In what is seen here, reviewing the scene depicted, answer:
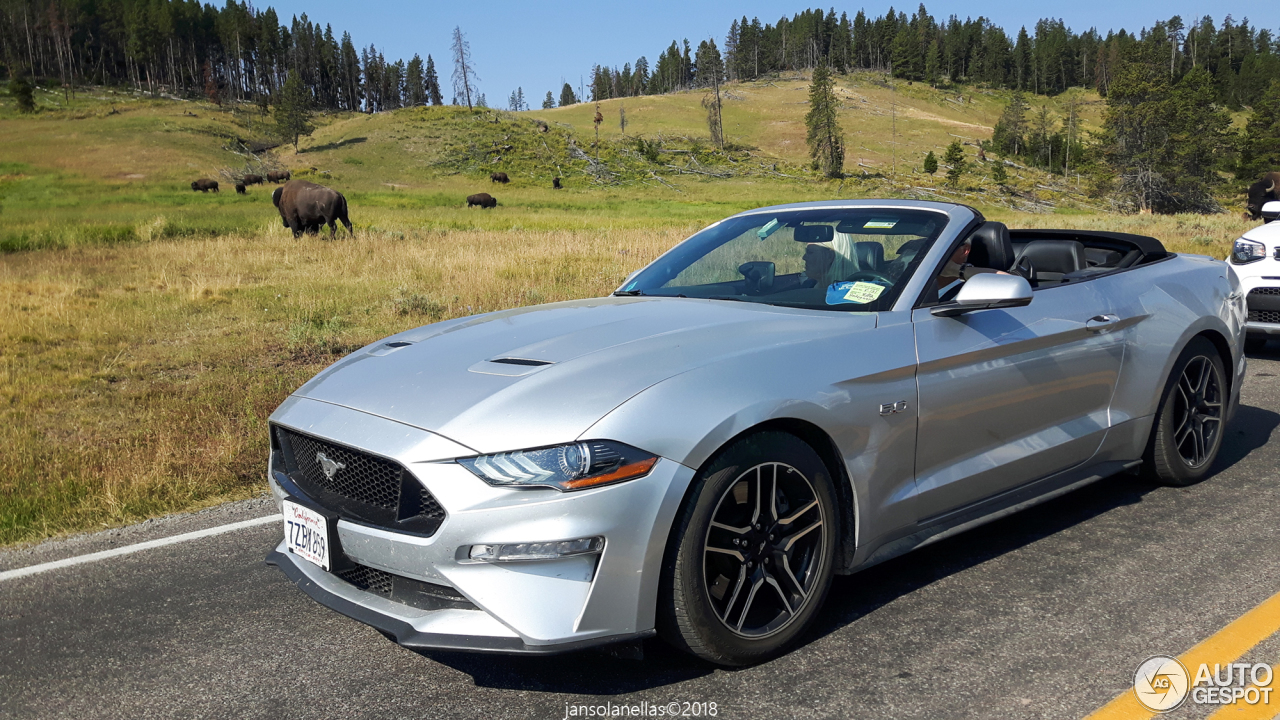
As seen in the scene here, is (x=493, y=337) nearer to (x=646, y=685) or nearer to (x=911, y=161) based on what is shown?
(x=646, y=685)

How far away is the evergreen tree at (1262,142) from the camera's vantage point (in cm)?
7912

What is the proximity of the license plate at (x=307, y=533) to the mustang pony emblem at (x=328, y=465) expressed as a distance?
0.13 m

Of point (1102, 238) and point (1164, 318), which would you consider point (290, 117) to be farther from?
point (1164, 318)

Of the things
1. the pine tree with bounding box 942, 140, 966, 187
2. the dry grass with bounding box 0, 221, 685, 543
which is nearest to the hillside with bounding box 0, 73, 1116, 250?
the pine tree with bounding box 942, 140, 966, 187

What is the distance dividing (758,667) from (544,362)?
4.11 ft

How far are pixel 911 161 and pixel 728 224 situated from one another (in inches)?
4270

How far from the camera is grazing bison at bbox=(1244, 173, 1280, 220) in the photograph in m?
29.0

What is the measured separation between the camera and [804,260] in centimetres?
425

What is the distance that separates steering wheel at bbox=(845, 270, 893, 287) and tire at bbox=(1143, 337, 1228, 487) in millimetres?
1981

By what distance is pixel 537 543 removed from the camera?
2.56 metres

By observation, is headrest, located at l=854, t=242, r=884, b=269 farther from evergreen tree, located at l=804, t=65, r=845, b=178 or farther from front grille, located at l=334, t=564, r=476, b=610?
evergreen tree, located at l=804, t=65, r=845, b=178

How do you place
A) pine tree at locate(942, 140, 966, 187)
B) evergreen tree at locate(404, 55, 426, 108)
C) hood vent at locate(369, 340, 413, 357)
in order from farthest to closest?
evergreen tree at locate(404, 55, 426, 108) < pine tree at locate(942, 140, 966, 187) < hood vent at locate(369, 340, 413, 357)

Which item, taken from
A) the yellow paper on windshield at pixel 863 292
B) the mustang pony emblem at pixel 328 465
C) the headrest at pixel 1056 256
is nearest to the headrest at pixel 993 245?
the yellow paper on windshield at pixel 863 292

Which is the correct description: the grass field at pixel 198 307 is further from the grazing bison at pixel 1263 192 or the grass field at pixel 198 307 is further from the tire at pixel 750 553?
the tire at pixel 750 553
